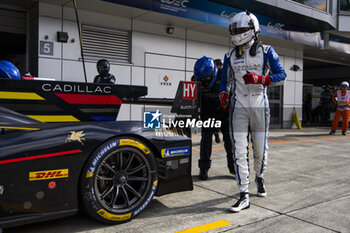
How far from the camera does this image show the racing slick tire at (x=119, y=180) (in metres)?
2.45

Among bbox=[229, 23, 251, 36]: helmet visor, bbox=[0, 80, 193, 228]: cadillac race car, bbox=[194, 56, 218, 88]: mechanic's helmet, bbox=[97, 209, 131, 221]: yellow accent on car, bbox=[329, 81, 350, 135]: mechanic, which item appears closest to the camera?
bbox=[0, 80, 193, 228]: cadillac race car

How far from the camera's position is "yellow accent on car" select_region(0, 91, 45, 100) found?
2273mm

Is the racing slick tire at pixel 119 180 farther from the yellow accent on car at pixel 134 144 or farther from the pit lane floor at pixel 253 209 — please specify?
the pit lane floor at pixel 253 209

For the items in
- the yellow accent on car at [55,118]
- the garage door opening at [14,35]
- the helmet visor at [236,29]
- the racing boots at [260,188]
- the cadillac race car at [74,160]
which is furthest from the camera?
the garage door opening at [14,35]

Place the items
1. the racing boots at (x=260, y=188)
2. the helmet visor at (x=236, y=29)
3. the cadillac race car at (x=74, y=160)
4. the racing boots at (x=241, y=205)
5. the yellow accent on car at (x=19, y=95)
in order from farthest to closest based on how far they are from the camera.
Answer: the racing boots at (x=260, y=188) < the helmet visor at (x=236, y=29) < the racing boots at (x=241, y=205) < the yellow accent on car at (x=19, y=95) < the cadillac race car at (x=74, y=160)

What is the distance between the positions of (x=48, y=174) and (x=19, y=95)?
620 mm

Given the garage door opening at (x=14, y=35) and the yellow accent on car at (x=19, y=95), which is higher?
the garage door opening at (x=14, y=35)

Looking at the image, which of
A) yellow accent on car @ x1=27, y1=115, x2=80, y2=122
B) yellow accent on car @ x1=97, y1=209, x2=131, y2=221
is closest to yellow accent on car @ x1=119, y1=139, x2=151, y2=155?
yellow accent on car @ x1=27, y1=115, x2=80, y2=122

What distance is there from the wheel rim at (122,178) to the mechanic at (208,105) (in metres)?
1.60

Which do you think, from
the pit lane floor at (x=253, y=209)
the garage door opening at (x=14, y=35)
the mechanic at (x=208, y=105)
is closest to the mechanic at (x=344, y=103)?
the pit lane floor at (x=253, y=209)

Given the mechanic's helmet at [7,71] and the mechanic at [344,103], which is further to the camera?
the mechanic at [344,103]

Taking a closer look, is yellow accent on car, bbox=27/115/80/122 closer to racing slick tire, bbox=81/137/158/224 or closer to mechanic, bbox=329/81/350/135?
racing slick tire, bbox=81/137/158/224

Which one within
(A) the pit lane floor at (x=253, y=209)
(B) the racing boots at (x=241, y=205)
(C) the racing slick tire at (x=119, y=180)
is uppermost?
(C) the racing slick tire at (x=119, y=180)

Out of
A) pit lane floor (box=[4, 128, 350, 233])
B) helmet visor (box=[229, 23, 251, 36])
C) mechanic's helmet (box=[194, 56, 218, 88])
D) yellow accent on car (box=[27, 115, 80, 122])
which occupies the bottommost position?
pit lane floor (box=[4, 128, 350, 233])
